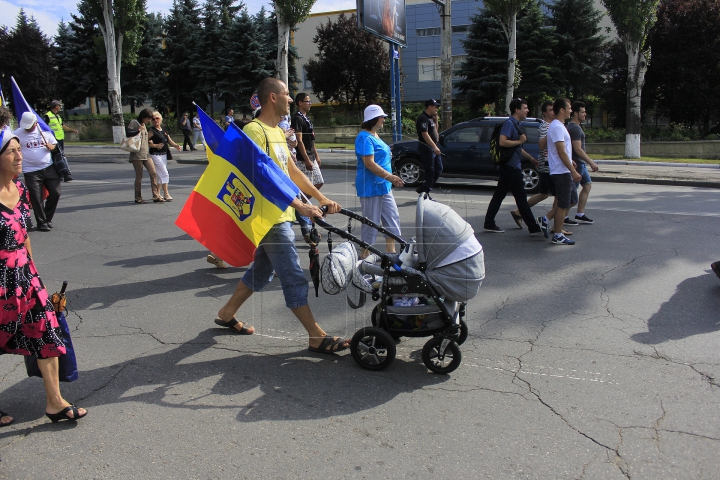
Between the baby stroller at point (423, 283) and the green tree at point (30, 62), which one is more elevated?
the green tree at point (30, 62)

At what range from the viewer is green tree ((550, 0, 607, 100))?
3244cm

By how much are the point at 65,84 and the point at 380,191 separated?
42203mm

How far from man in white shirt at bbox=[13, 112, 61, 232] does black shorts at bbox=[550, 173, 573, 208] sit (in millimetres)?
7251

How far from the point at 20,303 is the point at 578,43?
34.5 metres

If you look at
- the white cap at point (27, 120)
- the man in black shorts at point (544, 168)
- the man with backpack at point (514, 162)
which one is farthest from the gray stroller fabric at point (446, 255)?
the white cap at point (27, 120)

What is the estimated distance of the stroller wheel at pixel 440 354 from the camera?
4.03 metres

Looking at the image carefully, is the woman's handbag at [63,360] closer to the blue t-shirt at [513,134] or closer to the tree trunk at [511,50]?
the blue t-shirt at [513,134]

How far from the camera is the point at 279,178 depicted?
3949 millimetres

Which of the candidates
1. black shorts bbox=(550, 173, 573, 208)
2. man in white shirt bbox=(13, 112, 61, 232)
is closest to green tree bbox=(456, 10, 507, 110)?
black shorts bbox=(550, 173, 573, 208)

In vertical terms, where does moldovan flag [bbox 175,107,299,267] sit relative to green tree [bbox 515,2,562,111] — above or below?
below

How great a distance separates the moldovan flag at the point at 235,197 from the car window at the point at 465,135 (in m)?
9.96

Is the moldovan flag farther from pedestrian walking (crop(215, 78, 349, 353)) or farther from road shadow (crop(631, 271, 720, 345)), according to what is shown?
road shadow (crop(631, 271, 720, 345))

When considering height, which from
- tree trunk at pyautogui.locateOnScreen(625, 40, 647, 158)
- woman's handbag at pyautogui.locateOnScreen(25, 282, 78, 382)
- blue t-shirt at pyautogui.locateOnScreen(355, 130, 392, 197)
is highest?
tree trunk at pyautogui.locateOnScreen(625, 40, 647, 158)

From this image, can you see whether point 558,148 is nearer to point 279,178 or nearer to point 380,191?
point 380,191
